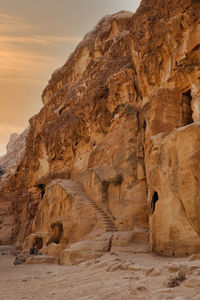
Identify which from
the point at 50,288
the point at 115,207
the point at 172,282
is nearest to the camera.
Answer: the point at 172,282

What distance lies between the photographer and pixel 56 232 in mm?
17219

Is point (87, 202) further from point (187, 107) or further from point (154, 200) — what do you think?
point (187, 107)

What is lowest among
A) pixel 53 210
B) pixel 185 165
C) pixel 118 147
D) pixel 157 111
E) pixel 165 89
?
pixel 53 210

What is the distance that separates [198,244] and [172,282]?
3.94 meters

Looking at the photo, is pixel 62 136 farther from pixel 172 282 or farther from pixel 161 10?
pixel 172 282

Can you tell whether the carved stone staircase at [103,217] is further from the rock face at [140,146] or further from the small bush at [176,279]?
the small bush at [176,279]

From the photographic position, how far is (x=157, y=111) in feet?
45.7

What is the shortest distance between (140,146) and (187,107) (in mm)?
3291

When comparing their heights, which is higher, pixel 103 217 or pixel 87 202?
pixel 87 202

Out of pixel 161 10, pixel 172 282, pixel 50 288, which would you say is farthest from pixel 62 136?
pixel 172 282

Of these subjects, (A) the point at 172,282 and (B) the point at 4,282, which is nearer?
(A) the point at 172,282

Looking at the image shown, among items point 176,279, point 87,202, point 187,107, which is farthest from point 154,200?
point 176,279

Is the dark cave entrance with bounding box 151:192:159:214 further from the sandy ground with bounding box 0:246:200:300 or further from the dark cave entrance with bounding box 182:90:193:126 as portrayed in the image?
the dark cave entrance with bounding box 182:90:193:126

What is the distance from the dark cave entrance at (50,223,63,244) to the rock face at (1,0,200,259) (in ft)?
0.19
